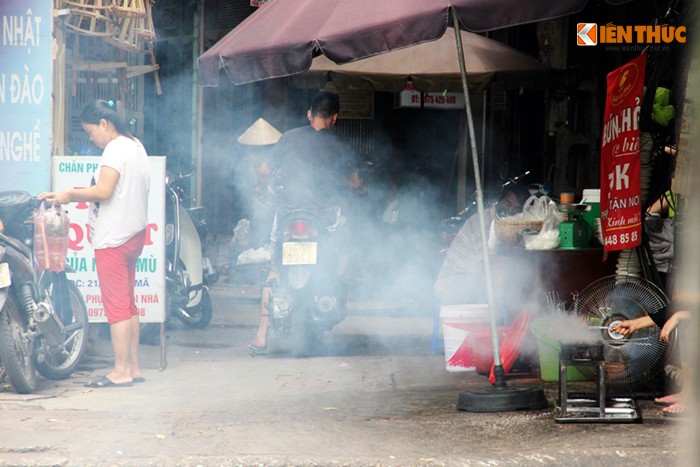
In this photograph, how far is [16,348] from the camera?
6188 mm

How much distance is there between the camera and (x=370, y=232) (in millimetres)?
13461

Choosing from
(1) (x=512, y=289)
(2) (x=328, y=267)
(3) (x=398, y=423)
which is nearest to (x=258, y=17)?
(2) (x=328, y=267)

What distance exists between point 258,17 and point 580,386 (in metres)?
3.40

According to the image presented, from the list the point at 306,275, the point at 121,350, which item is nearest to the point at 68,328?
the point at 121,350

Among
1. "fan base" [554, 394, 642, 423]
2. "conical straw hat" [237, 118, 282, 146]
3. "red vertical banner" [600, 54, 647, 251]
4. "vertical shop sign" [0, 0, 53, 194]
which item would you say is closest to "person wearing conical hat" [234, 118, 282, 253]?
"conical straw hat" [237, 118, 282, 146]

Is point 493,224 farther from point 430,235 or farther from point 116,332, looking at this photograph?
point 430,235

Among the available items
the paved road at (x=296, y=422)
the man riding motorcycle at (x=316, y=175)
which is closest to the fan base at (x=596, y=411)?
the paved road at (x=296, y=422)

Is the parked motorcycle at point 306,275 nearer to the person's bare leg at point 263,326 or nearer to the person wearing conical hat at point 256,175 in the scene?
the person's bare leg at point 263,326

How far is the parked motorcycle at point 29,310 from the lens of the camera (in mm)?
6164

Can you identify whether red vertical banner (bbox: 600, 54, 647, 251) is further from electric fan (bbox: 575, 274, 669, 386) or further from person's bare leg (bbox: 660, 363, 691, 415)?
person's bare leg (bbox: 660, 363, 691, 415)

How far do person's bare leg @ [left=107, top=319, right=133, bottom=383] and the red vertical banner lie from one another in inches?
126

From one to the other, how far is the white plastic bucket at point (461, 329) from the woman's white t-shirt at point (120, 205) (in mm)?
2259

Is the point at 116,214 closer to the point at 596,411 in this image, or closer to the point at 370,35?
the point at 370,35

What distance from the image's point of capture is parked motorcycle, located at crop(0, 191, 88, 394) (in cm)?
616
